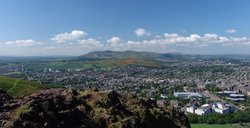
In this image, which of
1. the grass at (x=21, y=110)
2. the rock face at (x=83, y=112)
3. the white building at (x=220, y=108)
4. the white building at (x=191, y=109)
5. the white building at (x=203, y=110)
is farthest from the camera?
the white building at (x=191, y=109)

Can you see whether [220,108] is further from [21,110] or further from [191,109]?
[21,110]

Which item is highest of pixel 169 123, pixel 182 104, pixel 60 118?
pixel 60 118

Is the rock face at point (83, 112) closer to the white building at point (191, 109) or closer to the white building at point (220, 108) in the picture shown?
the white building at point (220, 108)

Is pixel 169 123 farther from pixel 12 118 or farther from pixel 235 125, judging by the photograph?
pixel 235 125

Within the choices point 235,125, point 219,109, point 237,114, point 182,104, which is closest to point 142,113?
point 235,125

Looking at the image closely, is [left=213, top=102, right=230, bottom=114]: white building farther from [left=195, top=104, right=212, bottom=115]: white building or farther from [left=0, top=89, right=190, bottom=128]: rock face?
[left=0, top=89, right=190, bottom=128]: rock face

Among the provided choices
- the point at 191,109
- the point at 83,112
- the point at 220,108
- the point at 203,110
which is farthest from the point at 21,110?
the point at 220,108

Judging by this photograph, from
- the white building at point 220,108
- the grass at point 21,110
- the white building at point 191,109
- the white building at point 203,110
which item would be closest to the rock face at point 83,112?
the grass at point 21,110

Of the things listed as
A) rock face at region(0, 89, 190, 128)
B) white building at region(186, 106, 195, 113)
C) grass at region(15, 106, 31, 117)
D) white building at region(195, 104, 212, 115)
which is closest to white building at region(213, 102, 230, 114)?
white building at region(195, 104, 212, 115)

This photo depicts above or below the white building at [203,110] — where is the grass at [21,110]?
above
